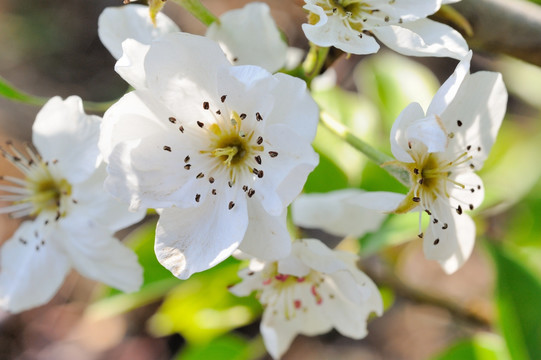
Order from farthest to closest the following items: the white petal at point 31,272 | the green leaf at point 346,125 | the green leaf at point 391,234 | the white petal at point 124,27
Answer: the green leaf at point 346,125
the green leaf at point 391,234
the white petal at point 31,272
the white petal at point 124,27

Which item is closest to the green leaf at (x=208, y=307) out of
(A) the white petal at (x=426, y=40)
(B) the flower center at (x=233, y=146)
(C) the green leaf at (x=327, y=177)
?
(C) the green leaf at (x=327, y=177)

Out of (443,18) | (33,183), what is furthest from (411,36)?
(33,183)

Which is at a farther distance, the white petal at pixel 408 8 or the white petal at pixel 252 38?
the white petal at pixel 252 38

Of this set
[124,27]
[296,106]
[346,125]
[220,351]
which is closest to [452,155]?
[296,106]

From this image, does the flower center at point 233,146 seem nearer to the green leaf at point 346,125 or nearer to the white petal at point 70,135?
the white petal at point 70,135

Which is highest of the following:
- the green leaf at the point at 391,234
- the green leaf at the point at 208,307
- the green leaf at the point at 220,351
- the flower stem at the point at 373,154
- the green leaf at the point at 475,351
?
the flower stem at the point at 373,154

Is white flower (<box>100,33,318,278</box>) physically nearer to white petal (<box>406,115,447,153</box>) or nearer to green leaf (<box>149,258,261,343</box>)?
white petal (<box>406,115,447,153</box>)

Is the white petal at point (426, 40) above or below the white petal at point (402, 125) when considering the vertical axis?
above

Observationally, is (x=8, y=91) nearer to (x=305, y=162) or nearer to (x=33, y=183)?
(x=33, y=183)
